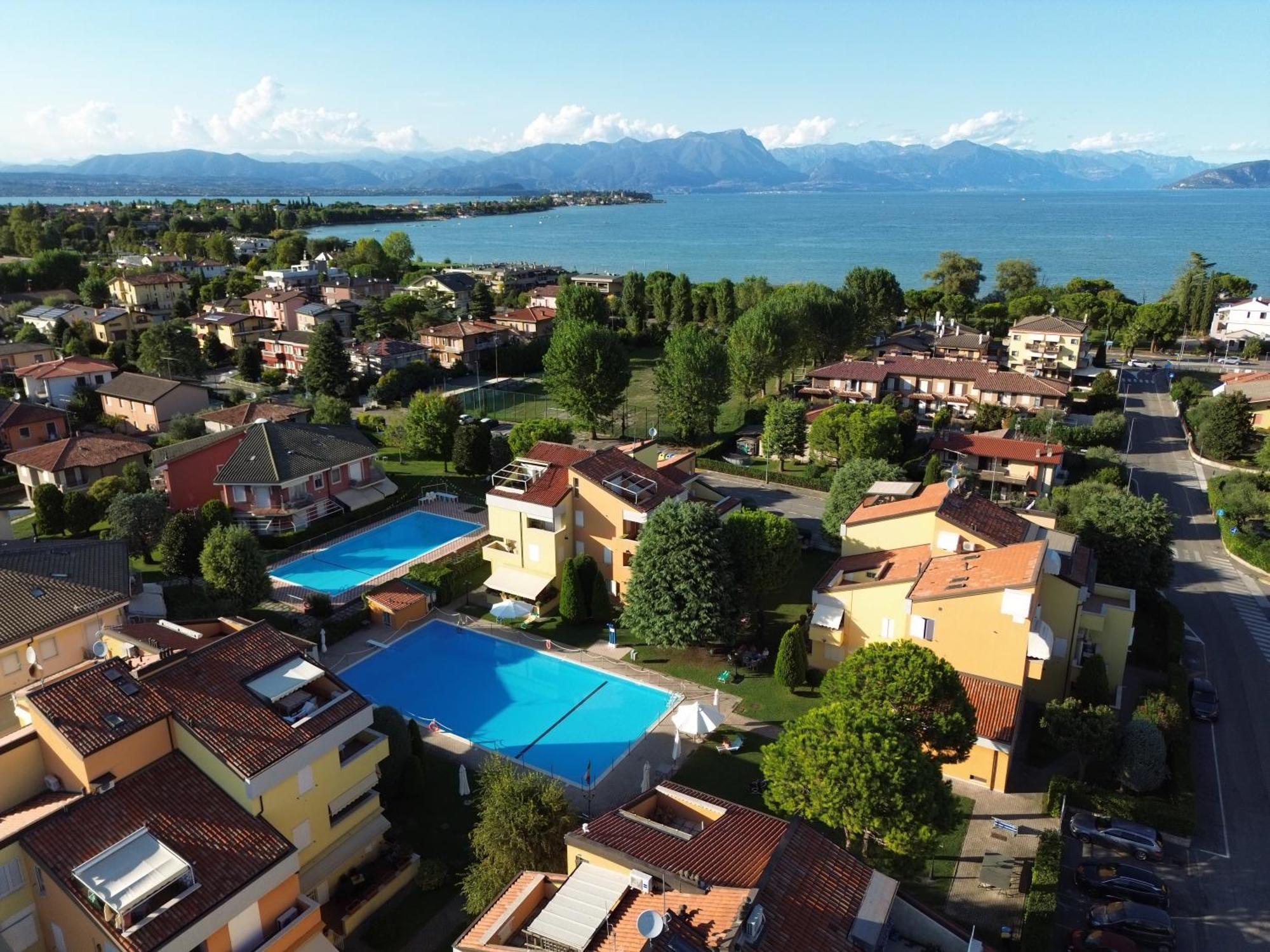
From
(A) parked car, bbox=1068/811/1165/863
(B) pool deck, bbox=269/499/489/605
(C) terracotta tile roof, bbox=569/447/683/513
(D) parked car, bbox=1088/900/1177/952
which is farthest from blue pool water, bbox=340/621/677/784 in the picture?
(D) parked car, bbox=1088/900/1177/952

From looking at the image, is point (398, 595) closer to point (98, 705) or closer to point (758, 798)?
point (98, 705)

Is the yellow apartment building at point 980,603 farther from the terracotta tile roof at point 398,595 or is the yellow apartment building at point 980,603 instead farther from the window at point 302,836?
the window at point 302,836

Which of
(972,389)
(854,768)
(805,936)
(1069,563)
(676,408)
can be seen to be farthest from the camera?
(972,389)

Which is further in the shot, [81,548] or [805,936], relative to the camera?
[81,548]

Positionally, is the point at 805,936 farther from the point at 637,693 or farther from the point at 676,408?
the point at 676,408

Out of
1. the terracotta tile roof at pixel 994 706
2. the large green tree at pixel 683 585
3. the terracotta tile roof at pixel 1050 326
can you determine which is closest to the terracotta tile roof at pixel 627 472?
the large green tree at pixel 683 585

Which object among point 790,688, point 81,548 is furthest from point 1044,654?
point 81,548
